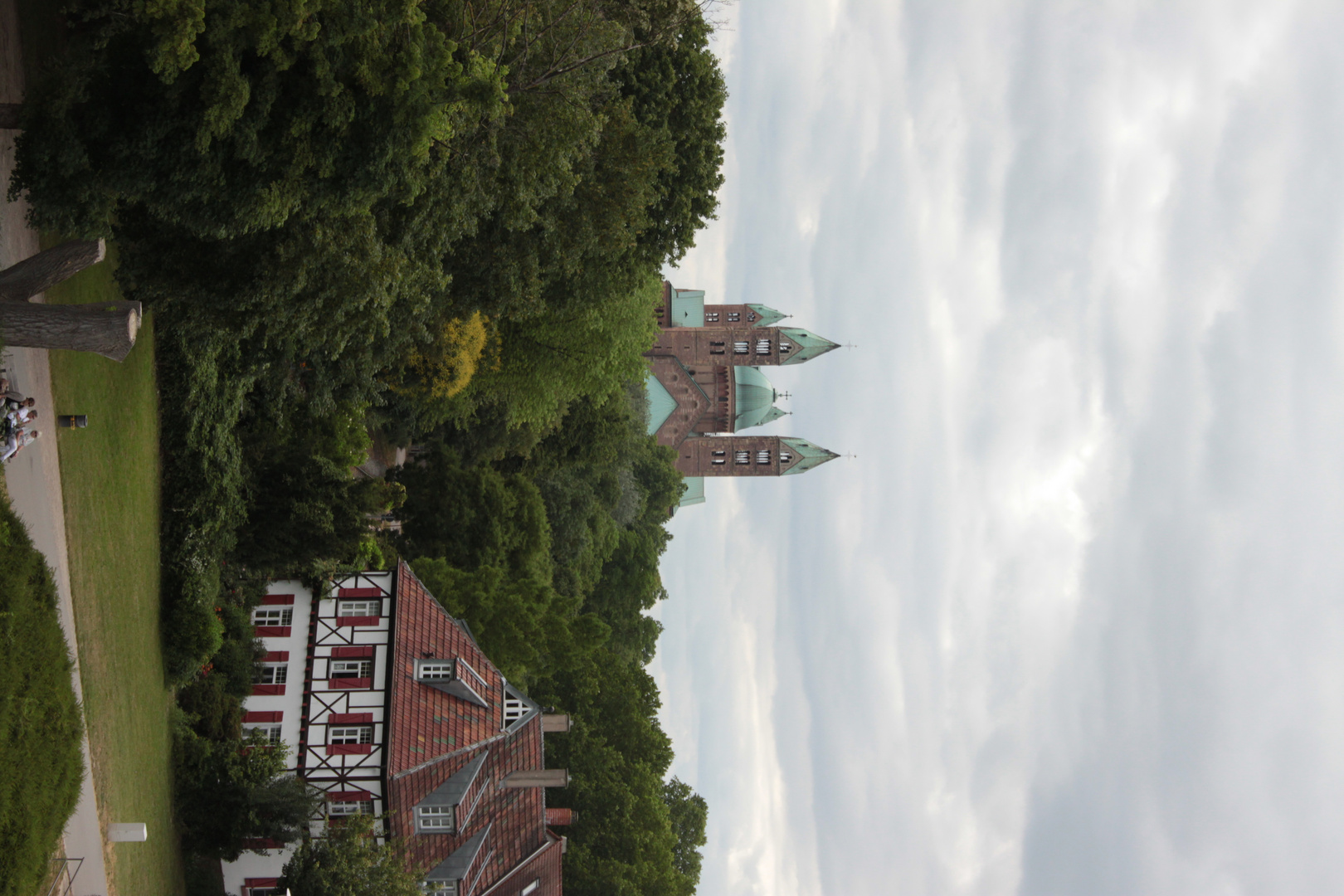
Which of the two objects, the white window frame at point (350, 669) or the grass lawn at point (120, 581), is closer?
the grass lawn at point (120, 581)

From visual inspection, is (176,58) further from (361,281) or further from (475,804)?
(475,804)

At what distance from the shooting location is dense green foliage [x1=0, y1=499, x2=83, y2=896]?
1717cm

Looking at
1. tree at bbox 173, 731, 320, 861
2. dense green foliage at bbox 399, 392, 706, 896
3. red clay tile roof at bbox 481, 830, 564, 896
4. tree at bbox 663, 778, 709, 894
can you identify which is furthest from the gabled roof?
tree at bbox 173, 731, 320, 861

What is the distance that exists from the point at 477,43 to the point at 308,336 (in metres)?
7.29

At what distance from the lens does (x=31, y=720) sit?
18.1 m

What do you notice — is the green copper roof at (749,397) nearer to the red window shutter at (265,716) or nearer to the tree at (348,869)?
the red window shutter at (265,716)

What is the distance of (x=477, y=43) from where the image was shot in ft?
75.9

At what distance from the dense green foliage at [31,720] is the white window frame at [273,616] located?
13.9 metres

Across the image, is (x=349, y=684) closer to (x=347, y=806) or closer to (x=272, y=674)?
(x=272, y=674)

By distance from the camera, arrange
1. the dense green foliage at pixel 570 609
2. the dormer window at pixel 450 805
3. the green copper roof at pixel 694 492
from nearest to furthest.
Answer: the dormer window at pixel 450 805
the dense green foliage at pixel 570 609
the green copper roof at pixel 694 492

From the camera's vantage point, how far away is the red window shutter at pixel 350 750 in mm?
31562

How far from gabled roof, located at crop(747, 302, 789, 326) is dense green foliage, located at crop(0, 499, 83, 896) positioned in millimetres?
85976

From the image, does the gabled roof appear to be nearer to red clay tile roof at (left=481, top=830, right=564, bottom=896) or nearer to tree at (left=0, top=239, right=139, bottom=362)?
red clay tile roof at (left=481, top=830, right=564, bottom=896)

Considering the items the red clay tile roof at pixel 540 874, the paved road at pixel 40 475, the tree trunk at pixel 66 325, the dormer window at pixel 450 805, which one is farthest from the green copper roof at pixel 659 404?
the tree trunk at pixel 66 325
